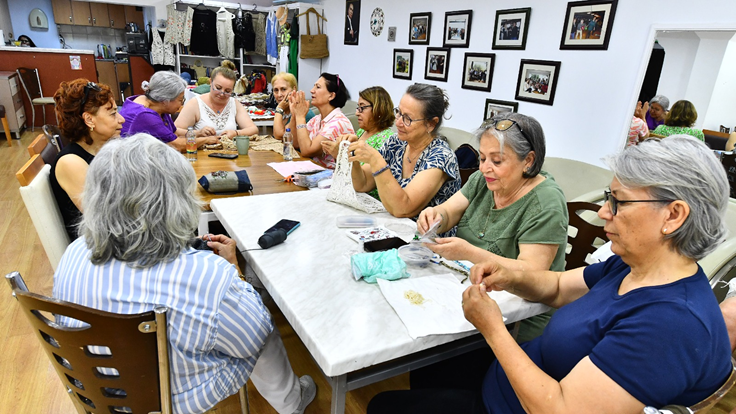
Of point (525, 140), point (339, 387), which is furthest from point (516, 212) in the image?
point (339, 387)

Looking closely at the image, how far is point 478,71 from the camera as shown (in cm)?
410

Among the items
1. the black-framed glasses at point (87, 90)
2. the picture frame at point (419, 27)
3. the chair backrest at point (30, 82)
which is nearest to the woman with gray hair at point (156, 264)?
the black-framed glasses at point (87, 90)

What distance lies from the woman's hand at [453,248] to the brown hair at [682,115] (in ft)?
7.31

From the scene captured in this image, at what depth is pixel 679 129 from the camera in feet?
9.04

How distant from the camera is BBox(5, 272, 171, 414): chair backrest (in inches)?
Answer: 36.8

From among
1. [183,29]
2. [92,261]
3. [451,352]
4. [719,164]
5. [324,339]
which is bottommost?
[451,352]

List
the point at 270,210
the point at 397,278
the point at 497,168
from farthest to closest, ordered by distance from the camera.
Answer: the point at 270,210 < the point at 497,168 < the point at 397,278

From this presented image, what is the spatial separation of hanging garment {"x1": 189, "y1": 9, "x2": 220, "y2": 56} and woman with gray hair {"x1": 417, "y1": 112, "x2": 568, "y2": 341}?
7.05m

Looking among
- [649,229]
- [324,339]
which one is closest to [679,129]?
[649,229]

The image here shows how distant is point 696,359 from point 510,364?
1.15 feet

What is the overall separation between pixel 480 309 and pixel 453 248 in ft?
1.29

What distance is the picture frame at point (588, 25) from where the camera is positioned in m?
3.00

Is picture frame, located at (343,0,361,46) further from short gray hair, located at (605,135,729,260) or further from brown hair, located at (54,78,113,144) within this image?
short gray hair, located at (605,135,729,260)

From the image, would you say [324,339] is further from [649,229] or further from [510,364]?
[649,229]
